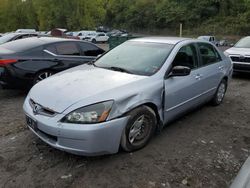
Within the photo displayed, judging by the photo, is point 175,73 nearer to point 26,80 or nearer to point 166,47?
point 166,47

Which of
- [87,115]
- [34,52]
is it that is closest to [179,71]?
[87,115]

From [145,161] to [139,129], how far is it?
0.43m

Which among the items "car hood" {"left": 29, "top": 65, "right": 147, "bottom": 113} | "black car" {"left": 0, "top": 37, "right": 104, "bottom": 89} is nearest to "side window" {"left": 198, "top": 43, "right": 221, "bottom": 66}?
"car hood" {"left": 29, "top": 65, "right": 147, "bottom": 113}

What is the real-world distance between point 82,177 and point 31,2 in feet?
195

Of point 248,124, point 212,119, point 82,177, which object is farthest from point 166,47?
point 82,177

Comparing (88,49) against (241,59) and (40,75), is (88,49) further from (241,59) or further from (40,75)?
(241,59)

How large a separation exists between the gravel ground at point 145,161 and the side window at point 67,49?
94.9 inches

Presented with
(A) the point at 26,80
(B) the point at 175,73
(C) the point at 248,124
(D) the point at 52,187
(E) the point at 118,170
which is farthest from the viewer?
(A) the point at 26,80

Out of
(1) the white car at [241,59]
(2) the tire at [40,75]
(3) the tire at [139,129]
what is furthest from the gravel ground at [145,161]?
(1) the white car at [241,59]

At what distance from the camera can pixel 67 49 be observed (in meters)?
7.07

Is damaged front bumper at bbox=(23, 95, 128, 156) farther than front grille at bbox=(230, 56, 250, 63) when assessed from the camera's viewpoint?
No

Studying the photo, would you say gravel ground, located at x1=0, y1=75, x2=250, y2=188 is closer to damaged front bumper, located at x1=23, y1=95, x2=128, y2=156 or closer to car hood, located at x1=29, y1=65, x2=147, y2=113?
damaged front bumper, located at x1=23, y1=95, x2=128, y2=156

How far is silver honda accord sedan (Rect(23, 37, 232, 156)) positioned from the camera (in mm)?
3242

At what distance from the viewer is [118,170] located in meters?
3.43
